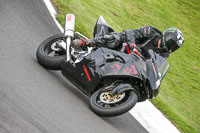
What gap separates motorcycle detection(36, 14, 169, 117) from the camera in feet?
16.6

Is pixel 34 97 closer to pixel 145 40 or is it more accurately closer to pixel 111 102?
pixel 111 102

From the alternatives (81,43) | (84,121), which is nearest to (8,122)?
(84,121)

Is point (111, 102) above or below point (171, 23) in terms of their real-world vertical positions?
above

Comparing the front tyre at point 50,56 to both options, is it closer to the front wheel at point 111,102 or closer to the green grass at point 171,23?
the front wheel at point 111,102

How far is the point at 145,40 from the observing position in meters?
6.07

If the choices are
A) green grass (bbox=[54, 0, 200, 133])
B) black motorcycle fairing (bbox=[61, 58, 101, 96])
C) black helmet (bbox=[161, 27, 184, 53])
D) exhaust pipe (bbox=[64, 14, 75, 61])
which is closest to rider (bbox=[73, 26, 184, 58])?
black helmet (bbox=[161, 27, 184, 53])

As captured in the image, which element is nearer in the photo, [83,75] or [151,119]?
[83,75]

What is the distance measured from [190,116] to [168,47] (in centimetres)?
322

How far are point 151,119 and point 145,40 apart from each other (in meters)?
1.67

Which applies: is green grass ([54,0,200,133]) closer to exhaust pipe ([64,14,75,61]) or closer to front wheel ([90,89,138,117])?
exhaust pipe ([64,14,75,61])

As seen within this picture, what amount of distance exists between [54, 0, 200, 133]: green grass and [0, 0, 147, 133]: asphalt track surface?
1.86 metres

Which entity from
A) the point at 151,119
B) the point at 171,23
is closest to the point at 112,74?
the point at 151,119

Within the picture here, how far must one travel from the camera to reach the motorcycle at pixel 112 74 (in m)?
5.06

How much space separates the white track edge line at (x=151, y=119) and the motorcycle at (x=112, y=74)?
117 centimetres
